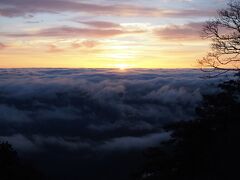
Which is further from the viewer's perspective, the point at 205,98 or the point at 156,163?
the point at 205,98

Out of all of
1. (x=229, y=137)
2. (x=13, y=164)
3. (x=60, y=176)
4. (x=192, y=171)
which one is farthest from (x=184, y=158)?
(x=60, y=176)

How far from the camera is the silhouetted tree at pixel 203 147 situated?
24266 mm

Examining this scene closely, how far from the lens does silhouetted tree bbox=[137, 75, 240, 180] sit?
2427 centimetres

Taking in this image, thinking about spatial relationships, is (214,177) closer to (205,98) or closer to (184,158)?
(184,158)

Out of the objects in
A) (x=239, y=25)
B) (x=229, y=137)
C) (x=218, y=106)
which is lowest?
(x=229, y=137)

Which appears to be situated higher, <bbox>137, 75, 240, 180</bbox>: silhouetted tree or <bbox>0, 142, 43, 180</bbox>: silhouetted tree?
<bbox>137, 75, 240, 180</bbox>: silhouetted tree

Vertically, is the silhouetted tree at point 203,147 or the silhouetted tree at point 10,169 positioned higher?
the silhouetted tree at point 203,147

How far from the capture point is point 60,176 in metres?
198

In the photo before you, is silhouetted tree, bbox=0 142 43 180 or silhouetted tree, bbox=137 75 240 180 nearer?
silhouetted tree, bbox=137 75 240 180

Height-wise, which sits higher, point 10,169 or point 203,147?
point 203,147

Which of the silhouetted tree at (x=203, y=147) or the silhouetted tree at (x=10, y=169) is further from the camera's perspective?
the silhouetted tree at (x=10, y=169)

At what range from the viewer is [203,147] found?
2484 cm

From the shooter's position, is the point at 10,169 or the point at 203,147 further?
the point at 10,169

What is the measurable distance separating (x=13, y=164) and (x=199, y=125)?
19.1 m
